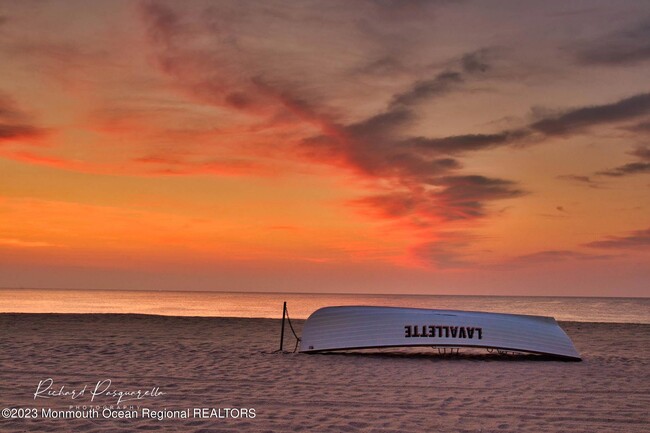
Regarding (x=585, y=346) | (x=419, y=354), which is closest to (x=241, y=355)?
(x=419, y=354)

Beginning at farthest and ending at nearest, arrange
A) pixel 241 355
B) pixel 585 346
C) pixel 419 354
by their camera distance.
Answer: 1. pixel 585 346
2. pixel 419 354
3. pixel 241 355

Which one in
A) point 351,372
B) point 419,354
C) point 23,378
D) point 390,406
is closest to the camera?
point 390,406

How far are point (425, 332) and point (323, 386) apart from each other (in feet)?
14.8

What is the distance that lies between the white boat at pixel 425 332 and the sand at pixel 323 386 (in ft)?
1.02

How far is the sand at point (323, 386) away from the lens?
6367 mm

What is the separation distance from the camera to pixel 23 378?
8.68 meters

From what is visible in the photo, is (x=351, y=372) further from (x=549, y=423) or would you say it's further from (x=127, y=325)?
(x=127, y=325)

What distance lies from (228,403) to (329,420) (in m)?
1.46
